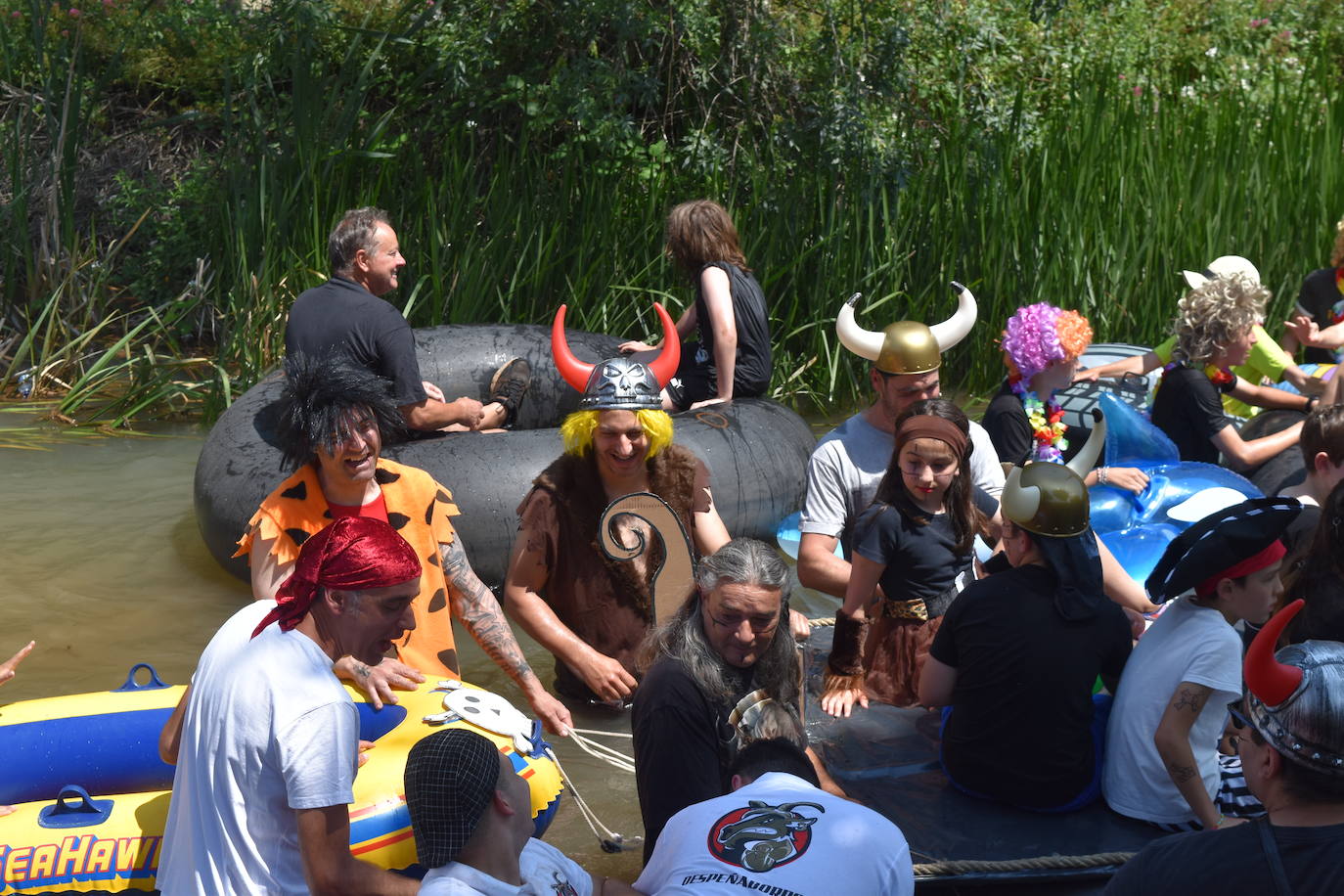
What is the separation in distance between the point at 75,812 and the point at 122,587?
127 inches

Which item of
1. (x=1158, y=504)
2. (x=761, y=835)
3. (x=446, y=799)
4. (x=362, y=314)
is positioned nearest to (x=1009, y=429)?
(x=1158, y=504)

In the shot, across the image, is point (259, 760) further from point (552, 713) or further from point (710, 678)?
point (552, 713)

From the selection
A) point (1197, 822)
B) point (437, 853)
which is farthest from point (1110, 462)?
point (437, 853)

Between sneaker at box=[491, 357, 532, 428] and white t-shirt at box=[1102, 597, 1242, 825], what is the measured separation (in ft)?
13.2

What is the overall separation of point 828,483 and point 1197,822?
4.79 ft

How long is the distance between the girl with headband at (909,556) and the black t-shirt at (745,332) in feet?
8.05

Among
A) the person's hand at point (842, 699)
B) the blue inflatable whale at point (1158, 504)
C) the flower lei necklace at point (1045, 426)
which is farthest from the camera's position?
the flower lei necklace at point (1045, 426)

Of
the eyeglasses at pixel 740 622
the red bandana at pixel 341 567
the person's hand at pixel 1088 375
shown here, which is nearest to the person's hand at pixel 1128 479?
the person's hand at pixel 1088 375

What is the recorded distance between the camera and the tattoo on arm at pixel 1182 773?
311cm

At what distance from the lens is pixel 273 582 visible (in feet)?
11.5

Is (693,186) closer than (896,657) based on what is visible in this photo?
No

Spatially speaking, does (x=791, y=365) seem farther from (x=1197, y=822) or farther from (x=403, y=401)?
(x=1197, y=822)

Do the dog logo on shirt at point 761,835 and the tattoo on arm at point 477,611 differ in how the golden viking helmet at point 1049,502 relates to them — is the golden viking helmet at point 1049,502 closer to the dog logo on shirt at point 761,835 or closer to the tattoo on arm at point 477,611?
the dog logo on shirt at point 761,835

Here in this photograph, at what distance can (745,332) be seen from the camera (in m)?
6.44
